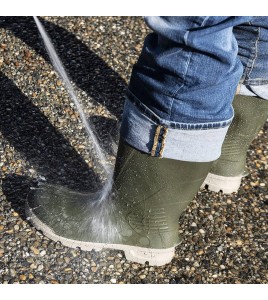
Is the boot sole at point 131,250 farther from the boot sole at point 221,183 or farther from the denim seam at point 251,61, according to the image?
the denim seam at point 251,61

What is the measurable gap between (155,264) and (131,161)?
442mm

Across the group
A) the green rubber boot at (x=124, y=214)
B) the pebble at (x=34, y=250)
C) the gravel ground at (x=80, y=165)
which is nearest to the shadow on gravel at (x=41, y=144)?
the gravel ground at (x=80, y=165)

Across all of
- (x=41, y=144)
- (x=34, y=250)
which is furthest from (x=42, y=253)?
(x=41, y=144)

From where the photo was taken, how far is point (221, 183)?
260 cm

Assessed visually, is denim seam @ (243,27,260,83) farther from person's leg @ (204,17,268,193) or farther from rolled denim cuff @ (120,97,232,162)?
rolled denim cuff @ (120,97,232,162)

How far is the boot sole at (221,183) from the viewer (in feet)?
8.50

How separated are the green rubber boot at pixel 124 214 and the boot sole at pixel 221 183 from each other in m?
0.40

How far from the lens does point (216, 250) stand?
2361 millimetres

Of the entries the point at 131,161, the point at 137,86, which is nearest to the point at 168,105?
the point at 137,86

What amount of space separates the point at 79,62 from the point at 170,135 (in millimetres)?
1478

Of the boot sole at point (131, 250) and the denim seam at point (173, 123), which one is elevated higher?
the denim seam at point (173, 123)

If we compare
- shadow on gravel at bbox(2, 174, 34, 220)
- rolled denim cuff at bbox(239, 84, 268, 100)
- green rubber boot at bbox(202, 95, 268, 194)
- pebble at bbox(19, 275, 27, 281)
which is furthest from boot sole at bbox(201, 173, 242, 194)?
pebble at bbox(19, 275, 27, 281)

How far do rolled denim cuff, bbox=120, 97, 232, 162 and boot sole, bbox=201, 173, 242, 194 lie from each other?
0.63m
